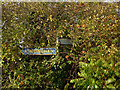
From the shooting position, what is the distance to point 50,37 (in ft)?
11.4

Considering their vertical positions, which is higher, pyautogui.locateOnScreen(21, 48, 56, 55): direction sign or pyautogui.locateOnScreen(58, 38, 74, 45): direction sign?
pyautogui.locateOnScreen(58, 38, 74, 45): direction sign

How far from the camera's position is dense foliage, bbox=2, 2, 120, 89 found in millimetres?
3266

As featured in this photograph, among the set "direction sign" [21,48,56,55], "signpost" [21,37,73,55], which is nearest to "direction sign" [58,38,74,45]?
"signpost" [21,37,73,55]

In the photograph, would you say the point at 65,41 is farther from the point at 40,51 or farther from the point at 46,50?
the point at 40,51

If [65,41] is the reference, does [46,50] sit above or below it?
below

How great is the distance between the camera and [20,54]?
139 inches

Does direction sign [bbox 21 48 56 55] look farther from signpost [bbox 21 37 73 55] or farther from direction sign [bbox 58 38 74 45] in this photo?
direction sign [bbox 58 38 74 45]

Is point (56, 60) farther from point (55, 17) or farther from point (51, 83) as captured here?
point (55, 17)

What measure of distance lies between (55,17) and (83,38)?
0.80m

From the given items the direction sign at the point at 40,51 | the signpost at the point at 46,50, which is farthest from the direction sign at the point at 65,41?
the direction sign at the point at 40,51

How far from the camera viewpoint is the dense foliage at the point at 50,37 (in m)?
3.27

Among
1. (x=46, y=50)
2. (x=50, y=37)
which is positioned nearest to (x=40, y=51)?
(x=46, y=50)

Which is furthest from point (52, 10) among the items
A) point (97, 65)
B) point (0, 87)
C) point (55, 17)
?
point (0, 87)

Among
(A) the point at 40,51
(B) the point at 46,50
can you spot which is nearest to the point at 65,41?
(B) the point at 46,50
